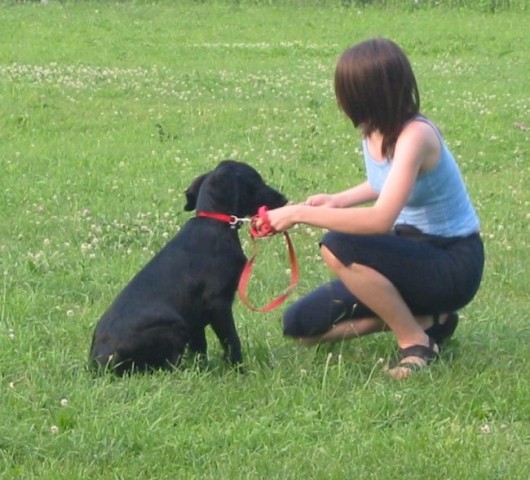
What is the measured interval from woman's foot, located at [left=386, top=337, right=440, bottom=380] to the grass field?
6 centimetres

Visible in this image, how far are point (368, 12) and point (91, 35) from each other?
7224 mm

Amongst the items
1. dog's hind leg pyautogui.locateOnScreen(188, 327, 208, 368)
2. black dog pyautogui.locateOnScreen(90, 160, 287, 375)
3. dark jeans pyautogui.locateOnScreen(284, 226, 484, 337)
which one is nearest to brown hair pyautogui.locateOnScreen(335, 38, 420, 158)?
dark jeans pyautogui.locateOnScreen(284, 226, 484, 337)

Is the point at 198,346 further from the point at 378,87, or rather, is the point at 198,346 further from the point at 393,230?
the point at 378,87

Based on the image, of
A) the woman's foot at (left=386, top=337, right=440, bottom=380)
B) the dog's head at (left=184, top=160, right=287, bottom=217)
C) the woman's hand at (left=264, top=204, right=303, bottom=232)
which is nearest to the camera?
Answer: the woman's hand at (left=264, top=204, right=303, bottom=232)

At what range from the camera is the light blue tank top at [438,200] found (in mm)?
5250

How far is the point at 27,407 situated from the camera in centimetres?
468

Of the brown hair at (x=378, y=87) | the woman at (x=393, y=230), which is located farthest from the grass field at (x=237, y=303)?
the brown hair at (x=378, y=87)

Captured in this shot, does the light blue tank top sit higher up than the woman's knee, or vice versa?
the light blue tank top

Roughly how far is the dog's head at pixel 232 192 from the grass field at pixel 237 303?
24.9 inches

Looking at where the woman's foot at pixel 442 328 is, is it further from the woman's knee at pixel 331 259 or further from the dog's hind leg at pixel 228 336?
the dog's hind leg at pixel 228 336

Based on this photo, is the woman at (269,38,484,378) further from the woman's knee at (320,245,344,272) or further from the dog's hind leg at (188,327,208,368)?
the dog's hind leg at (188,327,208,368)

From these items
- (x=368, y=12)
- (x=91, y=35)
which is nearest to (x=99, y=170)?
(x=91, y=35)

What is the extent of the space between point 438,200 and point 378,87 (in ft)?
2.00

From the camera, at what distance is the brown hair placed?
5.04 metres
